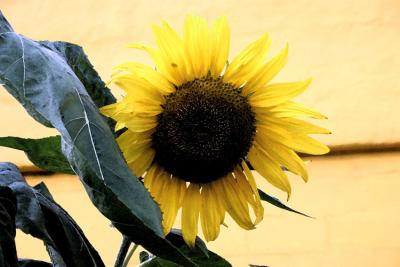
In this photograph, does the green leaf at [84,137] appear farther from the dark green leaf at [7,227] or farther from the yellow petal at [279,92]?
the yellow petal at [279,92]

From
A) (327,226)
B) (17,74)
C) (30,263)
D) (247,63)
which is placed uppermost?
(17,74)

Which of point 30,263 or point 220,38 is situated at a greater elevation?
point 220,38

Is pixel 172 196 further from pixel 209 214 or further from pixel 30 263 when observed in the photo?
pixel 30 263

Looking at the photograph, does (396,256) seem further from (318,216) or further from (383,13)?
(383,13)

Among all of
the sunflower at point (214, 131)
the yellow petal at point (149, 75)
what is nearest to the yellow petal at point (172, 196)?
the sunflower at point (214, 131)

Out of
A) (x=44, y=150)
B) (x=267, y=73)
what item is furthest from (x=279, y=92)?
(x=44, y=150)

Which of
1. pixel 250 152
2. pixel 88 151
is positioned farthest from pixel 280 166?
pixel 88 151

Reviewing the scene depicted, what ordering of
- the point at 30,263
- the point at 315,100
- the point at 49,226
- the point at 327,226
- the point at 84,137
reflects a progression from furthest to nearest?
the point at 315,100
the point at 327,226
the point at 30,263
the point at 49,226
the point at 84,137
